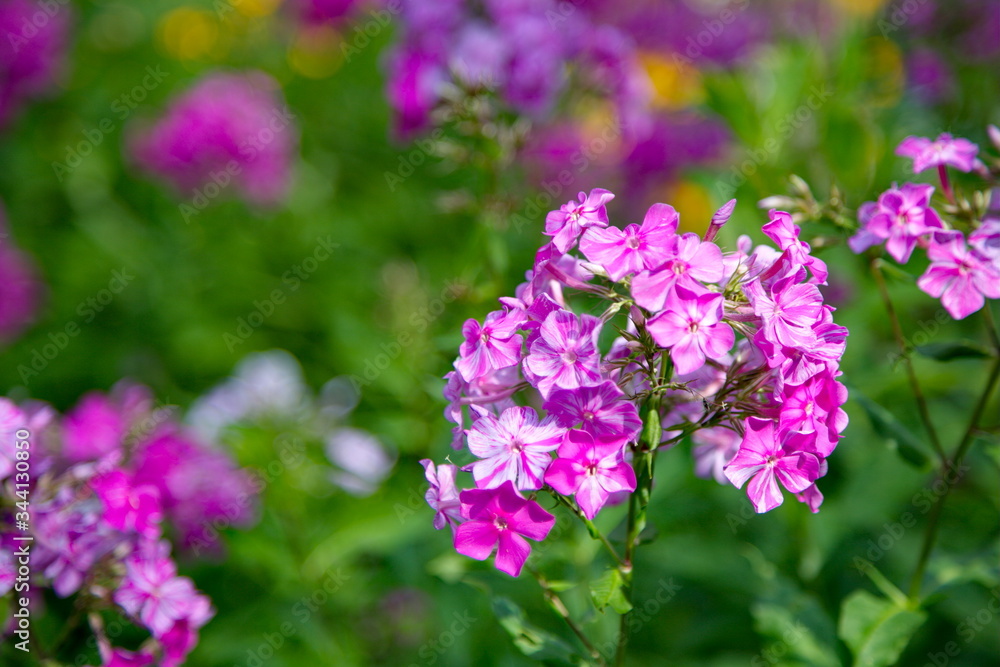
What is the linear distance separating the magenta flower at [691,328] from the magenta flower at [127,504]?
1141mm

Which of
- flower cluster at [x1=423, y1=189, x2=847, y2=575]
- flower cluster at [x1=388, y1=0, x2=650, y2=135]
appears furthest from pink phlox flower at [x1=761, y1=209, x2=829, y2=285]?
flower cluster at [x1=388, y1=0, x2=650, y2=135]

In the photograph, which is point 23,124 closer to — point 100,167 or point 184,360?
point 100,167

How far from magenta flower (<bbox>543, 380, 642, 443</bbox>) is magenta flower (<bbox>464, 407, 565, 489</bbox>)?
4 cm

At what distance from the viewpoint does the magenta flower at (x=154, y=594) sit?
170 centimetres

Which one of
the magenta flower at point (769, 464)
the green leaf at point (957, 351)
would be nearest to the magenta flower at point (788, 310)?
the magenta flower at point (769, 464)

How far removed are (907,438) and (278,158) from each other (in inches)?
139

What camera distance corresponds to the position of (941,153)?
5.80 feet

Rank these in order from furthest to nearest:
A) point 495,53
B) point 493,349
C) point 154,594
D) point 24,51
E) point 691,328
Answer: point 24,51 → point 495,53 → point 154,594 → point 493,349 → point 691,328

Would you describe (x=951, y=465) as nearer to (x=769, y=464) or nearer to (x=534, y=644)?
(x=769, y=464)

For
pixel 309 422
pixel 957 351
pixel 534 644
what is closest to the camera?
pixel 534 644

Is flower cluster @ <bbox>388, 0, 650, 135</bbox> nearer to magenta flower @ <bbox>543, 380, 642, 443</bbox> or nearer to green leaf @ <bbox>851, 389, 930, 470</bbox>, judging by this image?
green leaf @ <bbox>851, 389, 930, 470</bbox>

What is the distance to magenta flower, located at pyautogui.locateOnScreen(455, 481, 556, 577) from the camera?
51.4 inches

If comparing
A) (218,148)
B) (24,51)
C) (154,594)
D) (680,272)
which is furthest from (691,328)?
(24,51)

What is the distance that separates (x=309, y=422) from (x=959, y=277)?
226 centimetres
